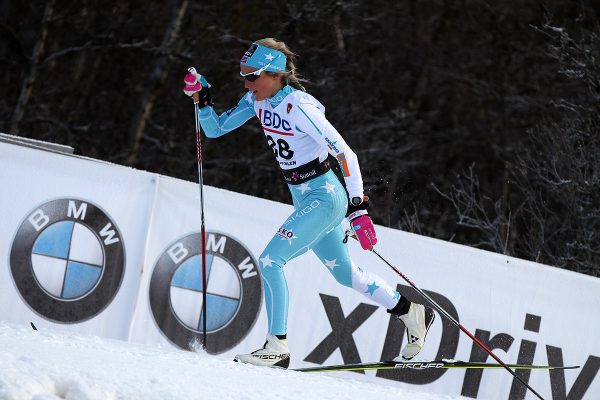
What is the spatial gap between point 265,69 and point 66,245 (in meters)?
2.14

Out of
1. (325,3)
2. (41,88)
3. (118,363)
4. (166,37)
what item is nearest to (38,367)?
(118,363)

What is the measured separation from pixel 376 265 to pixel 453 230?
12.6 m

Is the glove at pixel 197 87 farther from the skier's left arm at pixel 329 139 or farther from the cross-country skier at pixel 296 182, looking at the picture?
the skier's left arm at pixel 329 139

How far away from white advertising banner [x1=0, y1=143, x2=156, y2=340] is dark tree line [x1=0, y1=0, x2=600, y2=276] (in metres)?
7.36

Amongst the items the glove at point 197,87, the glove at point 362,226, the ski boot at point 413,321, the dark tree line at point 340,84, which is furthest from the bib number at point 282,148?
the dark tree line at point 340,84

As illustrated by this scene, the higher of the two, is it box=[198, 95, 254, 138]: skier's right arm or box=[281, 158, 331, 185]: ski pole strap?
box=[198, 95, 254, 138]: skier's right arm

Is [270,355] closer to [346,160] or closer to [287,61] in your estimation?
[346,160]

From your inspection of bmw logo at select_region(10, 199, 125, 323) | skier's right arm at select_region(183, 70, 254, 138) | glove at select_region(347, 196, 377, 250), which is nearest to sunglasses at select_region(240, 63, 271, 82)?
skier's right arm at select_region(183, 70, 254, 138)

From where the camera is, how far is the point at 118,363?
500 centimetres

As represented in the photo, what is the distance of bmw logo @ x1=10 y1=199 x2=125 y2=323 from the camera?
7.42 meters

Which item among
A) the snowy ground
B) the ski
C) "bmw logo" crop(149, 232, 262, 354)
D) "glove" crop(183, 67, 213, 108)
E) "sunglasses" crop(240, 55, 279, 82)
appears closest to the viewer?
the snowy ground

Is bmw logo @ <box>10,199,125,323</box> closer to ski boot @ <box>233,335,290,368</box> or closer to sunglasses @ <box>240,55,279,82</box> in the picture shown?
ski boot @ <box>233,335,290,368</box>

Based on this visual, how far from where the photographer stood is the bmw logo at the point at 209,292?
297 inches

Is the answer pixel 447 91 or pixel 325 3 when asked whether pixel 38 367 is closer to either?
pixel 325 3
